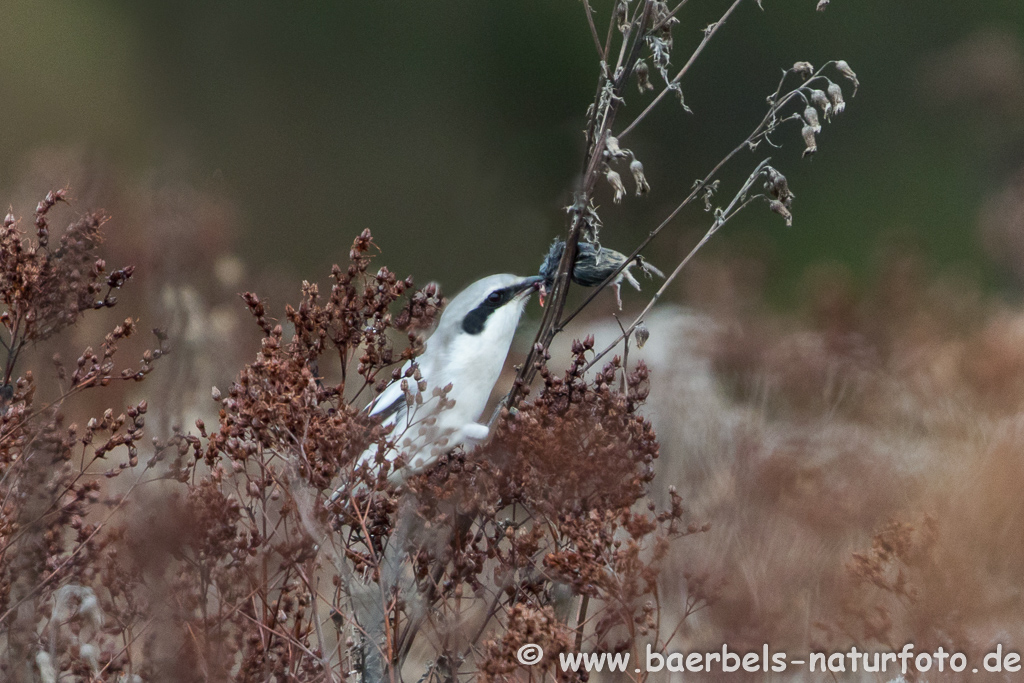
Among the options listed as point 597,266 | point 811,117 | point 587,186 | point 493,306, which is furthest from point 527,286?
→ point 811,117

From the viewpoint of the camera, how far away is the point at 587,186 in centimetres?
140

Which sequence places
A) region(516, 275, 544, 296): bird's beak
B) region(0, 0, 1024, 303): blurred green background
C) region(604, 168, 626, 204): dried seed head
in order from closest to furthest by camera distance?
region(604, 168, 626, 204): dried seed head
region(516, 275, 544, 296): bird's beak
region(0, 0, 1024, 303): blurred green background

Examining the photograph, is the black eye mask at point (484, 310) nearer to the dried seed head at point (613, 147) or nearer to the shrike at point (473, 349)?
the shrike at point (473, 349)

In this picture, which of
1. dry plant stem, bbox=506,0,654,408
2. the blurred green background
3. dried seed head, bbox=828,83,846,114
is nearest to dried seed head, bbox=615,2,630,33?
dry plant stem, bbox=506,0,654,408

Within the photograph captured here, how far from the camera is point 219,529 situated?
1229 mm

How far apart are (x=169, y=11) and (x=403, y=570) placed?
21.9 ft

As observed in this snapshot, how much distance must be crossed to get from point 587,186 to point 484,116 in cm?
686

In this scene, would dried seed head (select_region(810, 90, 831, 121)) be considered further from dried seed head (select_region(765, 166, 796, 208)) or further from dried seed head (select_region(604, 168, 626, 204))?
dried seed head (select_region(604, 168, 626, 204))

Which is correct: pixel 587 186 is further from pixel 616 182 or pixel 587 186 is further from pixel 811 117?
pixel 811 117

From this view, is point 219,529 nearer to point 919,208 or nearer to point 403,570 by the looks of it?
point 403,570

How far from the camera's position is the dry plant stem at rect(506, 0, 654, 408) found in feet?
4.57

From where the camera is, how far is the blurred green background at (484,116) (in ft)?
19.1

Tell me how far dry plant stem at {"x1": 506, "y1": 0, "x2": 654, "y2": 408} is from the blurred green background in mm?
2617

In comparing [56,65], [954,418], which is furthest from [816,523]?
[56,65]
